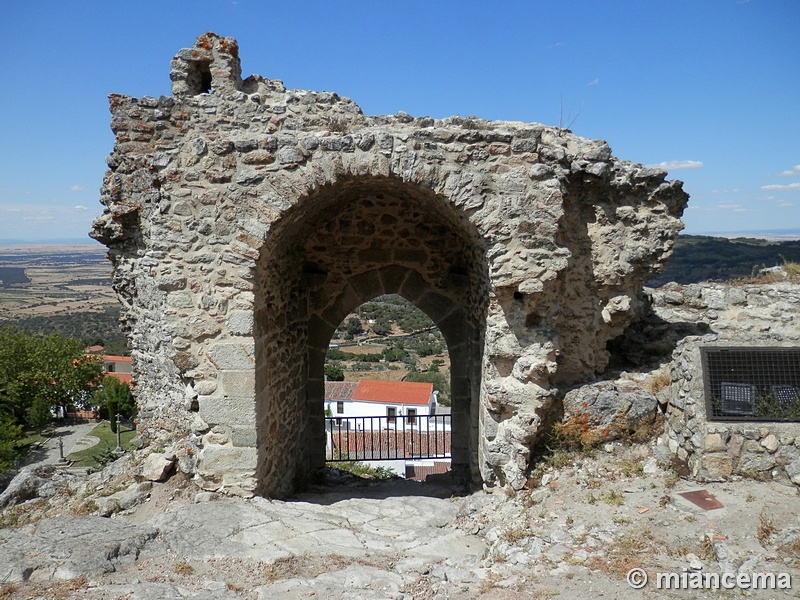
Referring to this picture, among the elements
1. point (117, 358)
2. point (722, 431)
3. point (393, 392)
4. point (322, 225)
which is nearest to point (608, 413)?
point (722, 431)

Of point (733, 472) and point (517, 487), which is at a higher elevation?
point (733, 472)

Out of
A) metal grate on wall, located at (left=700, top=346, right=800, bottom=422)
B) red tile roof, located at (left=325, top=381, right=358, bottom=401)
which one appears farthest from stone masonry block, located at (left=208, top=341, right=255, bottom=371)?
red tile roof, located at (left=325, top=381, right=358, bottom=401)

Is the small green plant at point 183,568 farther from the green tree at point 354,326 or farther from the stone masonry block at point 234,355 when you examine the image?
the green tree at point 354,326

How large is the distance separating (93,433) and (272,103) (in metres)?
27.2

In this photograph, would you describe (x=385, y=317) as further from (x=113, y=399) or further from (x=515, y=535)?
(x=515, y=535)

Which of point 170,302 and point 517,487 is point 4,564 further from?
point 517,487

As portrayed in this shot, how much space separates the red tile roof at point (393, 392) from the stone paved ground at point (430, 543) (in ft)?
70.4

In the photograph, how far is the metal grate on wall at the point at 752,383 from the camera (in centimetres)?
460

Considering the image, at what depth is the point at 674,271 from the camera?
22562 mm

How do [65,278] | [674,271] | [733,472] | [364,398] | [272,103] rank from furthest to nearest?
[65,278], [364,398], [674,271], [272,103], [733,472]

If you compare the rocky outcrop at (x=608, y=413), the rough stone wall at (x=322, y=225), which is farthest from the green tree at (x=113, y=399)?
the rocky outcrop at (x=608, y=413)

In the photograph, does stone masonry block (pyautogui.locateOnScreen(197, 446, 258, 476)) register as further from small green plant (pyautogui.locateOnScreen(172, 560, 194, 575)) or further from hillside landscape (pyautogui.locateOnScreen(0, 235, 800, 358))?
hillside landscape (pyautogui.locateOnScreen(0, 235, 800, 358))

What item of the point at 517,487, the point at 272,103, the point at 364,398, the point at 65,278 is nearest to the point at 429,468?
the point at 364,398

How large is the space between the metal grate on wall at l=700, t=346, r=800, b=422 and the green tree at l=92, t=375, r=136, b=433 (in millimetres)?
26769
